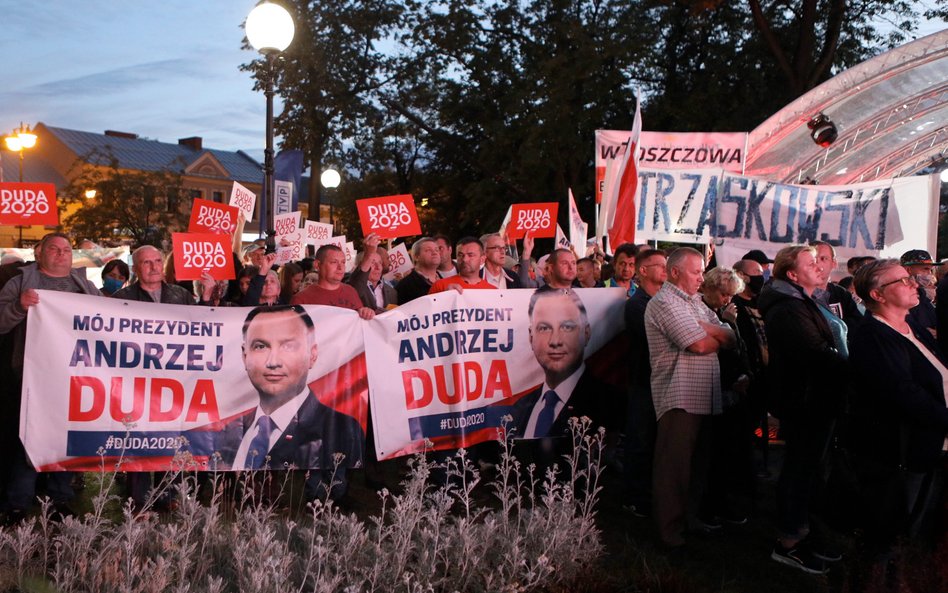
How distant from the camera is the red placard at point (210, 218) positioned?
9.70m

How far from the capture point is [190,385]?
20.6 feet

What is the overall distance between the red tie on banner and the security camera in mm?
5225

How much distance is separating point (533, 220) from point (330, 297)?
543 cm

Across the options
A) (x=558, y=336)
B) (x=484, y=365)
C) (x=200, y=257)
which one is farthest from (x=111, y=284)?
(x=558, y=336)

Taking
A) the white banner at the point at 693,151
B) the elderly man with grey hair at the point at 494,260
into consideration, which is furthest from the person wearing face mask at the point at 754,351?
the white banner at the point at 693,151

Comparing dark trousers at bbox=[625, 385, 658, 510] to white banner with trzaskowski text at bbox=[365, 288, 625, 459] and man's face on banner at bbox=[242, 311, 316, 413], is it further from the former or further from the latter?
man's face on banner at bbox=[242, 311, 316, 413]

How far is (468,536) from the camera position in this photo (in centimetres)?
417

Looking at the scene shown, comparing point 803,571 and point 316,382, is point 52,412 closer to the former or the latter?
point 316,382

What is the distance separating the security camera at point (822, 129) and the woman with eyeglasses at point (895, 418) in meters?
9.92

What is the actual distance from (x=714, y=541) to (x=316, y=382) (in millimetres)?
2979

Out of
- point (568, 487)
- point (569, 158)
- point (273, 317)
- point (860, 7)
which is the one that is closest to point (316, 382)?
point (273, 317)

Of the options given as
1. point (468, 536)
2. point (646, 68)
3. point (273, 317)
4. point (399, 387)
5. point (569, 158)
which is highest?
point (646, 68)

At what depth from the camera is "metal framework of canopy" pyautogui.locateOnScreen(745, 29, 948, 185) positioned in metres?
14.0

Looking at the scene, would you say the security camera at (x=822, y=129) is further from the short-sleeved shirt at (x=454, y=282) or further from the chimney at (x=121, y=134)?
the chimney at (x=121, y=134)
